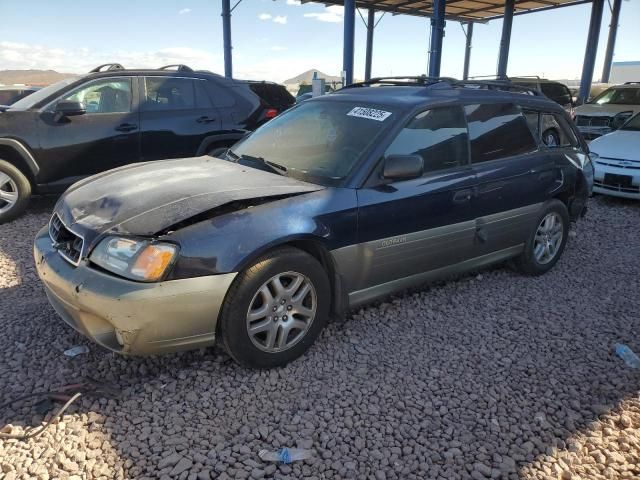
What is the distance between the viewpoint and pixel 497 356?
326 centimetres

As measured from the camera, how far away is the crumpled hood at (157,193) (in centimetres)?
269

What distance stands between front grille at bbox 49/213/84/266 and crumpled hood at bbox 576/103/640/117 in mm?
12187

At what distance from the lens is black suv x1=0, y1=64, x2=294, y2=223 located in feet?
18.5

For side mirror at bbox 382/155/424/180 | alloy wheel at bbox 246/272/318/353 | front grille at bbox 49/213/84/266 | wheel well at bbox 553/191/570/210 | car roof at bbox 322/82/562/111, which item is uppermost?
car roof at bbox 322/82/562/111

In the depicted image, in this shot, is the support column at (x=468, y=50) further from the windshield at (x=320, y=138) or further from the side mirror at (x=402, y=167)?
the side mirror at (x=402, y=167)

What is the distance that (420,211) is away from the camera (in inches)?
136

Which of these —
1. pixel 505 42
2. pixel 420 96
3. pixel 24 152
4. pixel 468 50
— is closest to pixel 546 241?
A: pixel 420 96

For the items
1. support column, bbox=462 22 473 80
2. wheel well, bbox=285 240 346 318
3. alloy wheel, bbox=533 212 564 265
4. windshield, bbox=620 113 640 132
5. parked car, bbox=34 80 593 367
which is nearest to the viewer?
parked car, bbox=34 80 593 367

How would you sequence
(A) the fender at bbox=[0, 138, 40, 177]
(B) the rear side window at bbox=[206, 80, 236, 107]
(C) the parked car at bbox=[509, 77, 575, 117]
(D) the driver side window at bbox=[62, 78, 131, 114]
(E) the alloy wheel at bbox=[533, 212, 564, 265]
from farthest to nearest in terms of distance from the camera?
(C) the parked car at bbox=[509, 77, 575, 117]
(B) the rear side window at bbox=[206, 80, 236, 107]
(D) the driver side window at bbox=[62, 78, 131, 114]
(A) the fender at bbox=[0, 138, 40, 177]
(E) the alloy wheel at bbox=[533, 212, 564, 265]

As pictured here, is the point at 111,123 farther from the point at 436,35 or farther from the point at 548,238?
the point at 436,35

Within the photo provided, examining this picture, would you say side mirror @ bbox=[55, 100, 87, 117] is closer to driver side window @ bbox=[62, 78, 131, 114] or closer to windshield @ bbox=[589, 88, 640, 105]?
driver side window @ bbox=[62, 78, 131, 114]

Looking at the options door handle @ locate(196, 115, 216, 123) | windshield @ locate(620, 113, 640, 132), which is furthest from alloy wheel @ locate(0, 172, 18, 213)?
windshield @ locate(620, 113, 640, 132)

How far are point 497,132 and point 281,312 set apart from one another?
245cm

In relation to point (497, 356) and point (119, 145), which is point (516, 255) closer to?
point (497, 356)
